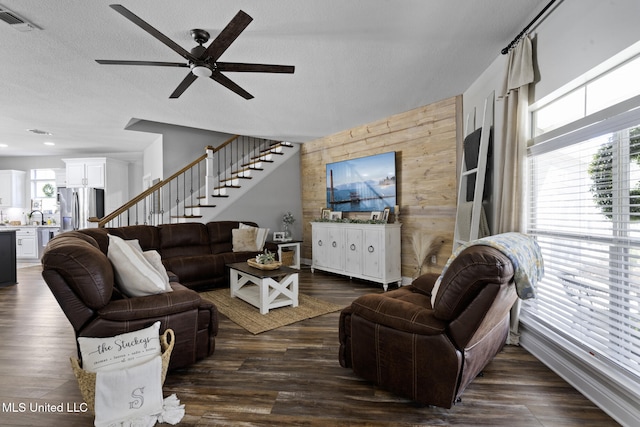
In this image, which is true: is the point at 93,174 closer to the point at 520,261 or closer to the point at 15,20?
the point at 15,20

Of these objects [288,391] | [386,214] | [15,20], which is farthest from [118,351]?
[386,214]

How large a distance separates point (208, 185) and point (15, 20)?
3398 millimetres

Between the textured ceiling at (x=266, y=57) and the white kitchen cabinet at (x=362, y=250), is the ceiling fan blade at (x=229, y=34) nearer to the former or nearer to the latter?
the textured ceiling at (x=266, y=57)

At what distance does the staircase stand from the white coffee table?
2.21 meters

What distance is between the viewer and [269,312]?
3432 millimetres

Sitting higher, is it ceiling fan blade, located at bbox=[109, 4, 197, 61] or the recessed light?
the recessed light

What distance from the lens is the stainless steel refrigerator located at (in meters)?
7.03

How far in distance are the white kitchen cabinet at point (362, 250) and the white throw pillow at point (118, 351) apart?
3211mm

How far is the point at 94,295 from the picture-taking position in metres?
1.93

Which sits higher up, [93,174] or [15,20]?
[15,20]

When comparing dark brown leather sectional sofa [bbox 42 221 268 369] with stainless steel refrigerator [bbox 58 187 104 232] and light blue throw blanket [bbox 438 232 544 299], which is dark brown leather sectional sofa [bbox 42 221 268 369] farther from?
stainless steel refrigerator [bbox 58 187 104 232]

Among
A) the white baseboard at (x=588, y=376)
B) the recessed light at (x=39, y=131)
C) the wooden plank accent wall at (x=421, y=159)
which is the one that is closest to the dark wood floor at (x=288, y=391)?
the white baseboard at (x=588, y=376)

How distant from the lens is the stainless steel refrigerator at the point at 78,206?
23.1 feet

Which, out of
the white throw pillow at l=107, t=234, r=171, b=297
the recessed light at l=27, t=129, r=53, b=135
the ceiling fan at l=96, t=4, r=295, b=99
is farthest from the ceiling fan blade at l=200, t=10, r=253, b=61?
the recessed light at l=27, t=129, r=53, b=135
